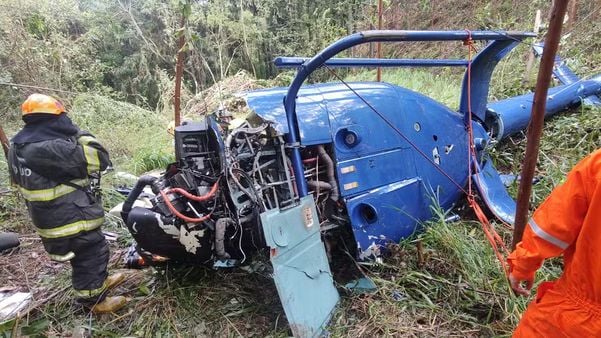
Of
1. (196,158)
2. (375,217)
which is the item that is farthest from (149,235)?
(375,217)

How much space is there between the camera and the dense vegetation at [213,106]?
2.52 metres

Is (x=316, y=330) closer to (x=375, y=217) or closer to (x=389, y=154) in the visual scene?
(x=375, y=217)

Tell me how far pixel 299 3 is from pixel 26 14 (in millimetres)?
7385

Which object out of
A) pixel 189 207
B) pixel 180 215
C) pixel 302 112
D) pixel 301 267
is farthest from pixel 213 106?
pixel 301 267

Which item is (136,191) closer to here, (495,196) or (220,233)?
(220,233)

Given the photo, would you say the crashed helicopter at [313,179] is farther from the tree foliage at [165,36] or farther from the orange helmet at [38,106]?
the tree foliage at [165,36]

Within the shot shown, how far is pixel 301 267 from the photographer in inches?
95.0

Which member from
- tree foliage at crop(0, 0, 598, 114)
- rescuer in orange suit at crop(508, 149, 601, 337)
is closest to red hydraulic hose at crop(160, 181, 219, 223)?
rescuer in orange suit at crop(508, 149, 601, 337)

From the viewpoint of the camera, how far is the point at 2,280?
3285 mm

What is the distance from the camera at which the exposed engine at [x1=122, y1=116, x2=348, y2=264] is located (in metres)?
2.39

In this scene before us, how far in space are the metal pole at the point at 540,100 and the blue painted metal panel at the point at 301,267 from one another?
1.19 m

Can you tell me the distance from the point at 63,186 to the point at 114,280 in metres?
0.83

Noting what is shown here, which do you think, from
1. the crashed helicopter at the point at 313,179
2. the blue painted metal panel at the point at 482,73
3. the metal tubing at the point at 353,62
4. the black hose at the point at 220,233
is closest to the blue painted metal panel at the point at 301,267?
the crashed helicopter at the point at 313,179

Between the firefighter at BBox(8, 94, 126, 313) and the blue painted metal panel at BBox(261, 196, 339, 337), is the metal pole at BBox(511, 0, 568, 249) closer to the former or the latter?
the blue painted metal panel at BBox(261, 196, 339, 337)
